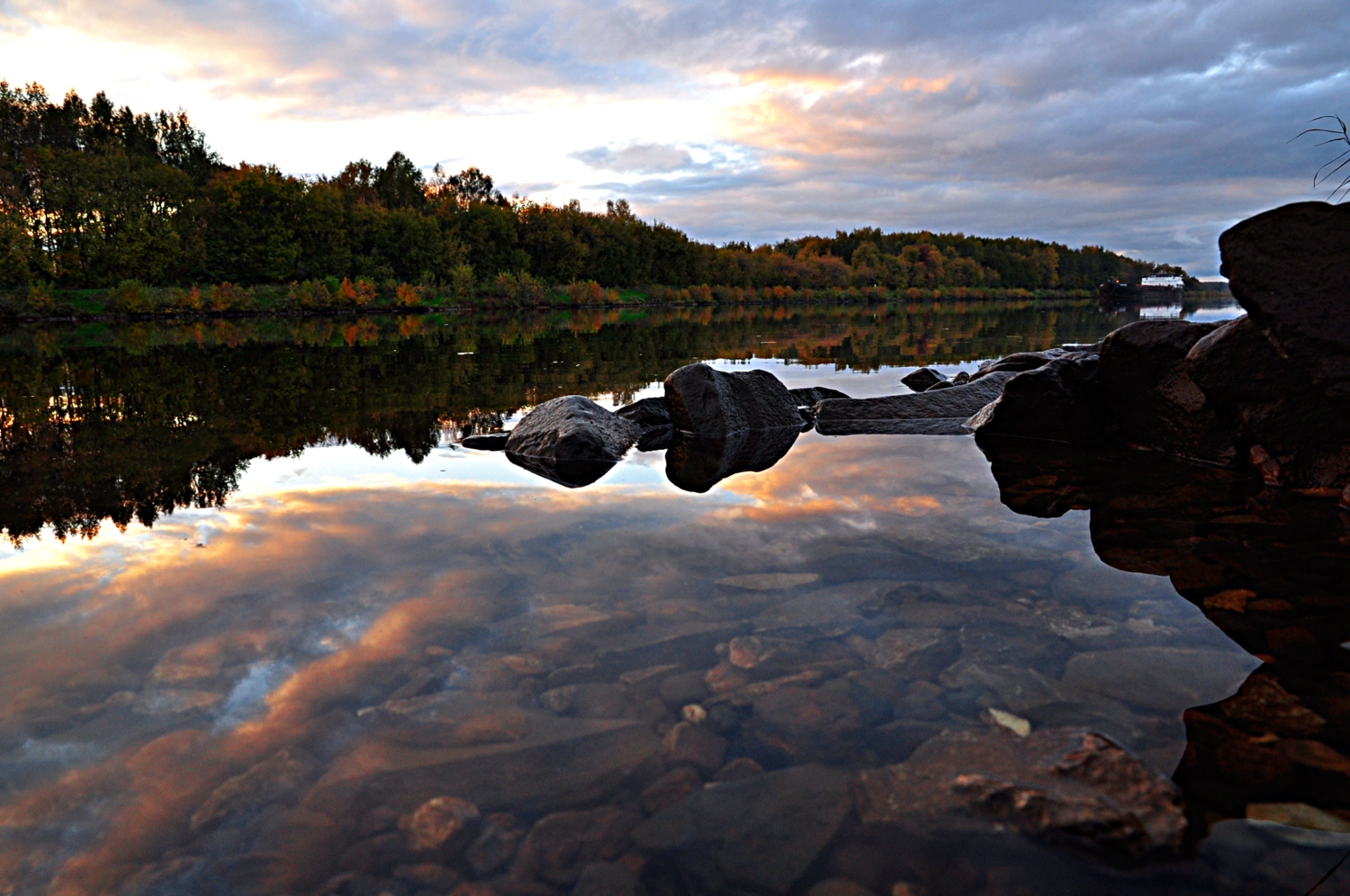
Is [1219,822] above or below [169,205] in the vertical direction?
below

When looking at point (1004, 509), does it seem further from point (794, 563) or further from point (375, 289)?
point (375, 289)

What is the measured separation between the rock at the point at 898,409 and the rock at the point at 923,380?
3.26 metres

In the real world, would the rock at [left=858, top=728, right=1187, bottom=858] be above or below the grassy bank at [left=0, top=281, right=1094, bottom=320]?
below

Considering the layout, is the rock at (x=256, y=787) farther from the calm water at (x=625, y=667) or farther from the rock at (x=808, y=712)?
the rock at (x=808, y=712)

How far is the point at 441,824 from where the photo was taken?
2.46 metres

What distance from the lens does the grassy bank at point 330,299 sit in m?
43.6

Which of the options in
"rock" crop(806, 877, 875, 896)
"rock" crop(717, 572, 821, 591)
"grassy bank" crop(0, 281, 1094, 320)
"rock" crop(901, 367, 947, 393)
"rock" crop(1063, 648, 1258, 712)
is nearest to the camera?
"rock" crop(806, 877, 875, 896)

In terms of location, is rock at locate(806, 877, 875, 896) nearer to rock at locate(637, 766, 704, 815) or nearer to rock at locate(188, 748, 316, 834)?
rock at locate(637, 766, 704, 815)

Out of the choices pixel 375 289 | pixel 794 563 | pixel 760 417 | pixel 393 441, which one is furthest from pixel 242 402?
pixel 375 289

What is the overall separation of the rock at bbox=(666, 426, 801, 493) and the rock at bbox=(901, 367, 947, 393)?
534 cm

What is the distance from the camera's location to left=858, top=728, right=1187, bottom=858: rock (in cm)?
235

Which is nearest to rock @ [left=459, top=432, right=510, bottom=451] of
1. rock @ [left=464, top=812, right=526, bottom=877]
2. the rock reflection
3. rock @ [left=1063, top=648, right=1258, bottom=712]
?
the rock reflection

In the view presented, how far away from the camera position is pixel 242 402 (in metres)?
12.0

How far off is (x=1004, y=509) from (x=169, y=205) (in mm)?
70611
